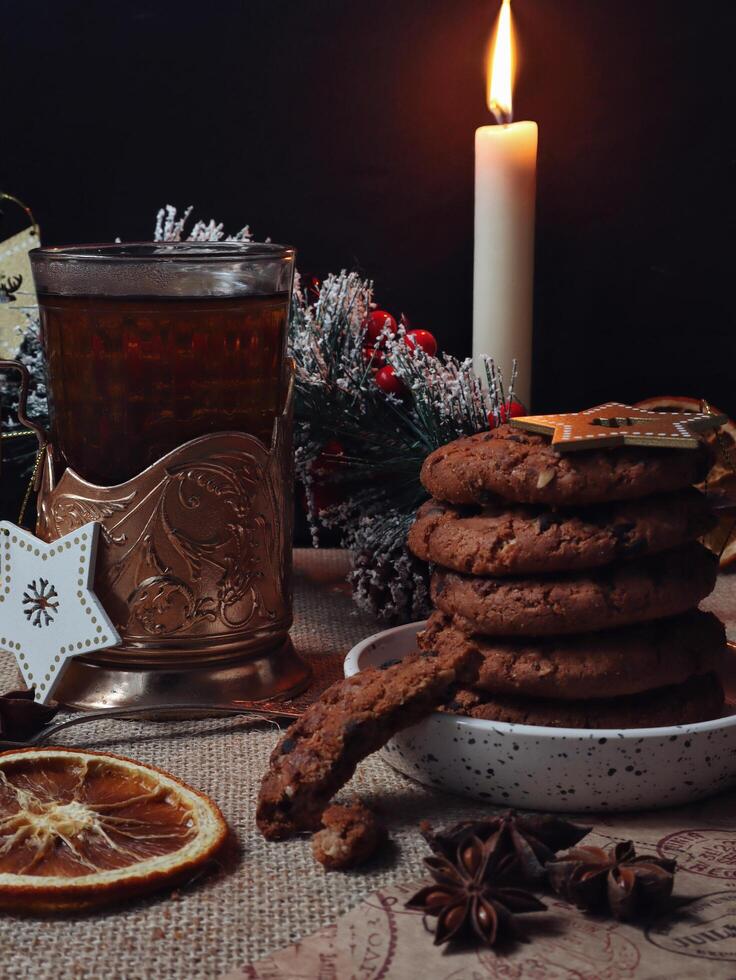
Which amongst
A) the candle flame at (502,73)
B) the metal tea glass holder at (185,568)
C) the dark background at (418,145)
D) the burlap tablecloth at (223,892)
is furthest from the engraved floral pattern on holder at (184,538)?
the dark background at (418,145)

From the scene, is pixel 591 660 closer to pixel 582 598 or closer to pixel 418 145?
pixel 582 598

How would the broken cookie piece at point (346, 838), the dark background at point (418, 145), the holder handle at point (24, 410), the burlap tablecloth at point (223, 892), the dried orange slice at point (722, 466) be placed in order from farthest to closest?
the dark background at point (418, 145) < the dried orange slice at point (722, 466) < the holder handle at point (24, 410) < the broken cookie piece at point (346, 838) < the burlap tablecloth at point (223, 892)

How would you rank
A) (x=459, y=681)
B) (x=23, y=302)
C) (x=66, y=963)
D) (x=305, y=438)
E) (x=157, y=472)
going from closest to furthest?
(x=66, y=963), (x=459, y=681), (x=157, y=472), (x=305, y=438), (x=23, y=302)

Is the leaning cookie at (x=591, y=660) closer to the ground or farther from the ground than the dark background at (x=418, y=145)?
closer to the ground

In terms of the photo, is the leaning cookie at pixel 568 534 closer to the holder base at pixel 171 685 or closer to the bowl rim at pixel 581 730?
the bowl rim at pixel 581 730

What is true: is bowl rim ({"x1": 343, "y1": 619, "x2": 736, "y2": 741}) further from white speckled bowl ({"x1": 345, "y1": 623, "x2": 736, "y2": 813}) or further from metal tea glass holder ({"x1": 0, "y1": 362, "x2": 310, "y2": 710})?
metal tea glass holder ({"x1": 0, "y1": 362, "x2": 310, "y2": 710})

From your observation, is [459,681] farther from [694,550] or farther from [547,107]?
[547,107]

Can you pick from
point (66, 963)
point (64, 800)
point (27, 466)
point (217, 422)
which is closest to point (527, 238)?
point (217, 422)
